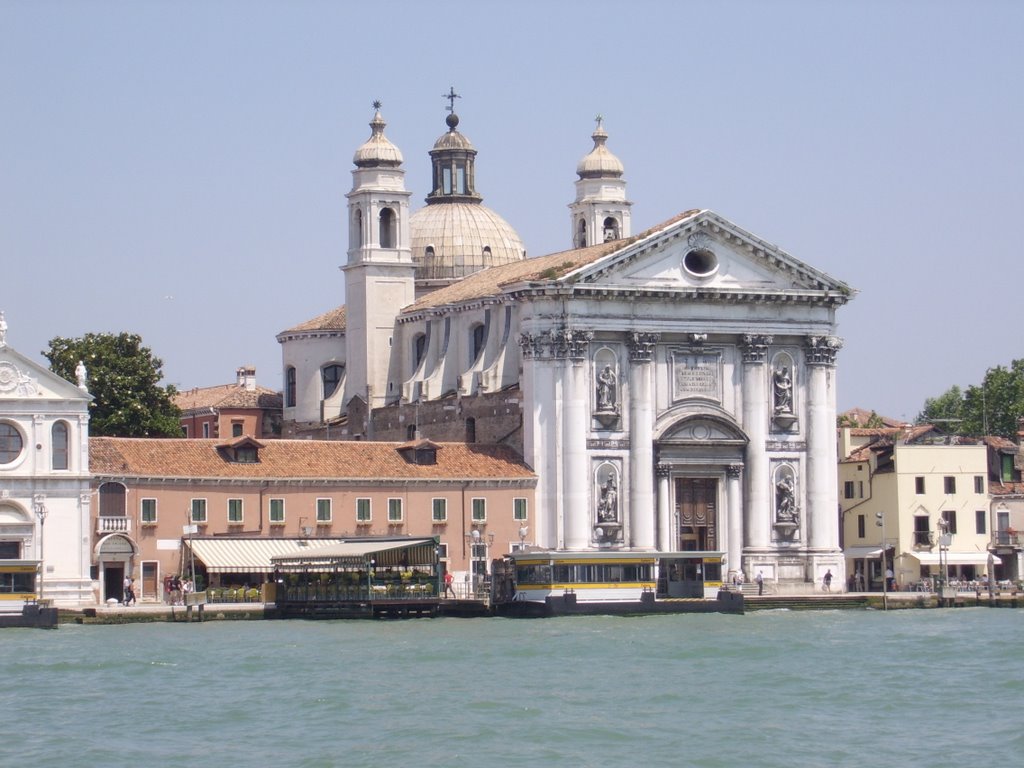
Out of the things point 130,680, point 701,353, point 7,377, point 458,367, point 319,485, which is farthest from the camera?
point 458,367

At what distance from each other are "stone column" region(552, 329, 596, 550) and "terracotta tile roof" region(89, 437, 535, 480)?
1160mm

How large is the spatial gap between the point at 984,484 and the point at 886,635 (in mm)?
23318

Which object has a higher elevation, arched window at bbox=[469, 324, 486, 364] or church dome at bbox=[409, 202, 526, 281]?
church dome at bbox=[409, 202, 526, 281]

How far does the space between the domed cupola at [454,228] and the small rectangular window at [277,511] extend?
823 inches

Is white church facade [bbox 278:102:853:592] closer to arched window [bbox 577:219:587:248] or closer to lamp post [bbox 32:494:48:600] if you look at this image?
arched window [bbox 577:219:587:248]

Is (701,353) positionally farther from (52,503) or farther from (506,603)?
(52,503)

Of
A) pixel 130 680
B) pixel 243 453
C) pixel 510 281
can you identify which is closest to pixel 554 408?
pixel 510 281

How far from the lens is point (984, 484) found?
271 feet

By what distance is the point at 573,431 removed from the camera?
74312mm

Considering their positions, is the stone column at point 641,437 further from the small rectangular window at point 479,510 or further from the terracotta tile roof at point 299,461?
the small rectangular window at point 479,510

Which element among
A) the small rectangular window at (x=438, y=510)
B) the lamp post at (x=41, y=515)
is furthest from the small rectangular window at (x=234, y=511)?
the small rectangular window at (x=438, y=510)

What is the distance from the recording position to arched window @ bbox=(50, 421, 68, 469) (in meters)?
67.1

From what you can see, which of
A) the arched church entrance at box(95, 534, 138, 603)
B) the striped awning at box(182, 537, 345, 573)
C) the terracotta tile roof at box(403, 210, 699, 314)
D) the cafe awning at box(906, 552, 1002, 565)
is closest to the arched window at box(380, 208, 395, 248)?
the terracotta tile roof at box(403, 210, 699, 314)

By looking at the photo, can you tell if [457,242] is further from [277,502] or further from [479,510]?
[277,502]
